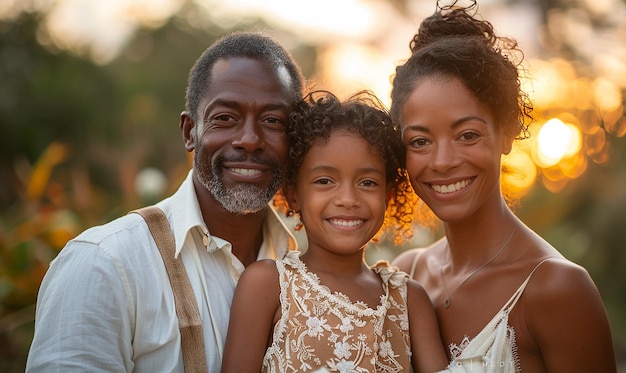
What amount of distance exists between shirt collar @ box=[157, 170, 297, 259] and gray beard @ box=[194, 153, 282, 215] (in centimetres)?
11

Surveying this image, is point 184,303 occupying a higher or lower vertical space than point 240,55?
lower

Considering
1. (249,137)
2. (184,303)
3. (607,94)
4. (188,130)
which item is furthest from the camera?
(607,94)

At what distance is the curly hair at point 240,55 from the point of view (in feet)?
12.0

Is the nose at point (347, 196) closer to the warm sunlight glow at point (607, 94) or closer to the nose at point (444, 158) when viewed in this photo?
the nose at point (444, 158)

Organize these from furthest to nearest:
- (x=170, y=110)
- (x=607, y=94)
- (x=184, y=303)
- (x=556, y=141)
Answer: (x=170, y=110) → (x=607, y=94) → (x=556, y=141) → (x=184, y=303)

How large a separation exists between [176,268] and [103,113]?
15158 mm

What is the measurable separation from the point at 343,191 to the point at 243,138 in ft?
1.84

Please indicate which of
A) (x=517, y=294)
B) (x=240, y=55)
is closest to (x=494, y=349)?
(x=517, y=294)

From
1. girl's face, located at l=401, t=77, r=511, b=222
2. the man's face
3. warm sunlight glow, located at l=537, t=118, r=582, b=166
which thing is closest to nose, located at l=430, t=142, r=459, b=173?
girl's face, located at l=401, t=77, r=511, b=222

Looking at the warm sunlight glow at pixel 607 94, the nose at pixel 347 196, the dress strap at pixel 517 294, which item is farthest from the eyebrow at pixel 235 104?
the warm sunlight glow at pixel 607 94

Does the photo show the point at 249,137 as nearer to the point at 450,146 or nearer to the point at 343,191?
the point at 343,191

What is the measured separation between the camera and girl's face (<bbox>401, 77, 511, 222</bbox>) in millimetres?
3350

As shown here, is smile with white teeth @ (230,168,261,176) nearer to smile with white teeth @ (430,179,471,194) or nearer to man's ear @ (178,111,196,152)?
man's ear @ (178,111,196,152)

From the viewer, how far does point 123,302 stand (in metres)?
2.97
